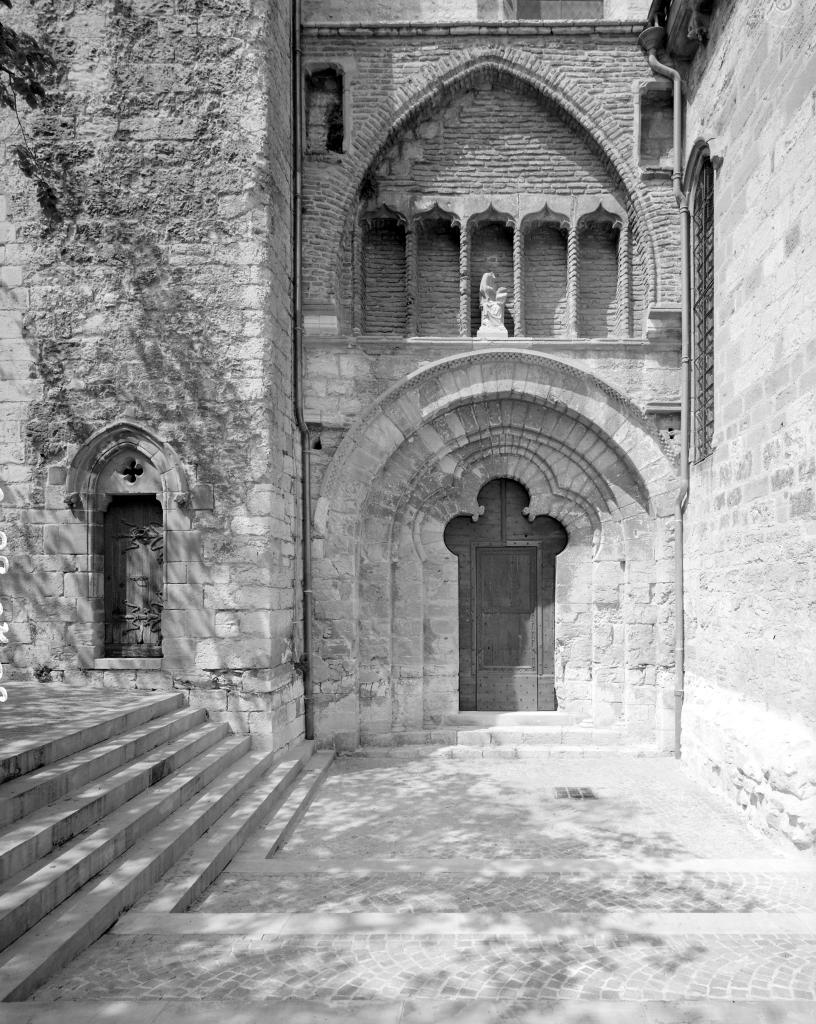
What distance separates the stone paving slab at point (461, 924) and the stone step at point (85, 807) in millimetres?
615

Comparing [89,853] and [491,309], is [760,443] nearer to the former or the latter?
[491,309]

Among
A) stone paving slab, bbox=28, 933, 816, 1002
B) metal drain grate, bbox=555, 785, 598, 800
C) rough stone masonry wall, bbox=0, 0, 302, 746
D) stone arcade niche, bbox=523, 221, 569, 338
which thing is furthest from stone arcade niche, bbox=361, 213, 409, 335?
stone paving slab, bbox=28, 933, 816, 1002

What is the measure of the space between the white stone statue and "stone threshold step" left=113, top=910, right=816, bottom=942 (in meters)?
6.04

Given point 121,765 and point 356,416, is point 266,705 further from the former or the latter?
point 356,416

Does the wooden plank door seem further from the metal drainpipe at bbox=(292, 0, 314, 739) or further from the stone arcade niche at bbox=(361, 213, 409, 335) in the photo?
the stone arcade niche at bbox=(361, 213, 409, 335)

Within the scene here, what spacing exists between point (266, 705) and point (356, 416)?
10.7 ft

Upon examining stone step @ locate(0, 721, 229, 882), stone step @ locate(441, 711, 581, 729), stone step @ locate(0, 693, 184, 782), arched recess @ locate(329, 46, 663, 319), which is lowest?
stone step @ locate(441, 711, 581, 729)

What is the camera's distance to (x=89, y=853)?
171 inches

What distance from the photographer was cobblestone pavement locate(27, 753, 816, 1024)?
11.9 ft

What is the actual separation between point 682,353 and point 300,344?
407 cm

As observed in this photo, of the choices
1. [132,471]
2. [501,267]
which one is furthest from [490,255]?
[132,471]

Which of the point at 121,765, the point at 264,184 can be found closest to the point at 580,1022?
the point at 121,765

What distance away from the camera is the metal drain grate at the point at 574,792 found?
7.03m

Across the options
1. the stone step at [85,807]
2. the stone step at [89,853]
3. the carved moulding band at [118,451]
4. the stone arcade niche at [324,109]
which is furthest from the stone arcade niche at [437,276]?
the stone step at [89,853]
